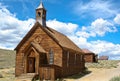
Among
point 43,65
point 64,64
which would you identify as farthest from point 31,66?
point 64,64

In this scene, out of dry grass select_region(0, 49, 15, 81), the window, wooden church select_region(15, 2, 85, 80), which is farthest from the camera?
dry grass select_region(0, 49, 15, 81)

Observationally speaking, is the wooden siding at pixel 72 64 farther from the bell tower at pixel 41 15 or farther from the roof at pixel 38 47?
the bell tower at pixel 41 15

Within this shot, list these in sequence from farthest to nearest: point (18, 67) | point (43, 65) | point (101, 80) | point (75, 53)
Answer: point (75, 53) → point (18, 67) → point (43, 65) → point (101, 80)

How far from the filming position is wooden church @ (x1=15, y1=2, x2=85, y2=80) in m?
32.0

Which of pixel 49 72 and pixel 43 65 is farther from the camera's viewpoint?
pixel 43 65

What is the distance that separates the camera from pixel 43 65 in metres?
32.8

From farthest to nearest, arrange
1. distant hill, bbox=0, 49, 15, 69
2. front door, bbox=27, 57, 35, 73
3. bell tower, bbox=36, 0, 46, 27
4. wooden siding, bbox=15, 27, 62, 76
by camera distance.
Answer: distant hill, bbox=0, 49, 15, 69 → bell tower, bbox=36, 0, 46, 27 → front door, bbox=27, 57, 35, 73 → wooden siding, bbox=15, 27, 62, 76

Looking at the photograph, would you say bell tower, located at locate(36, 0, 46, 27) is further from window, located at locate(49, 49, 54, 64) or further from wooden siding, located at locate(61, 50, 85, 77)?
wooden siding, located at locate(61, 50, 85, 77)

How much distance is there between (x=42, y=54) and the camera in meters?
33.3

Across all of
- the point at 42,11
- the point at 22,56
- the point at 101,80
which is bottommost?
the point at 101,80

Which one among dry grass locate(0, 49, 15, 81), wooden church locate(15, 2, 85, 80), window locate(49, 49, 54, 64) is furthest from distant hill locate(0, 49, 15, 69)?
window locate(49, 49, 54, 64)

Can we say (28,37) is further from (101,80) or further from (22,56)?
(101,80)

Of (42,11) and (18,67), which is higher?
(42,11)

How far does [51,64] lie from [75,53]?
7.90 meters
